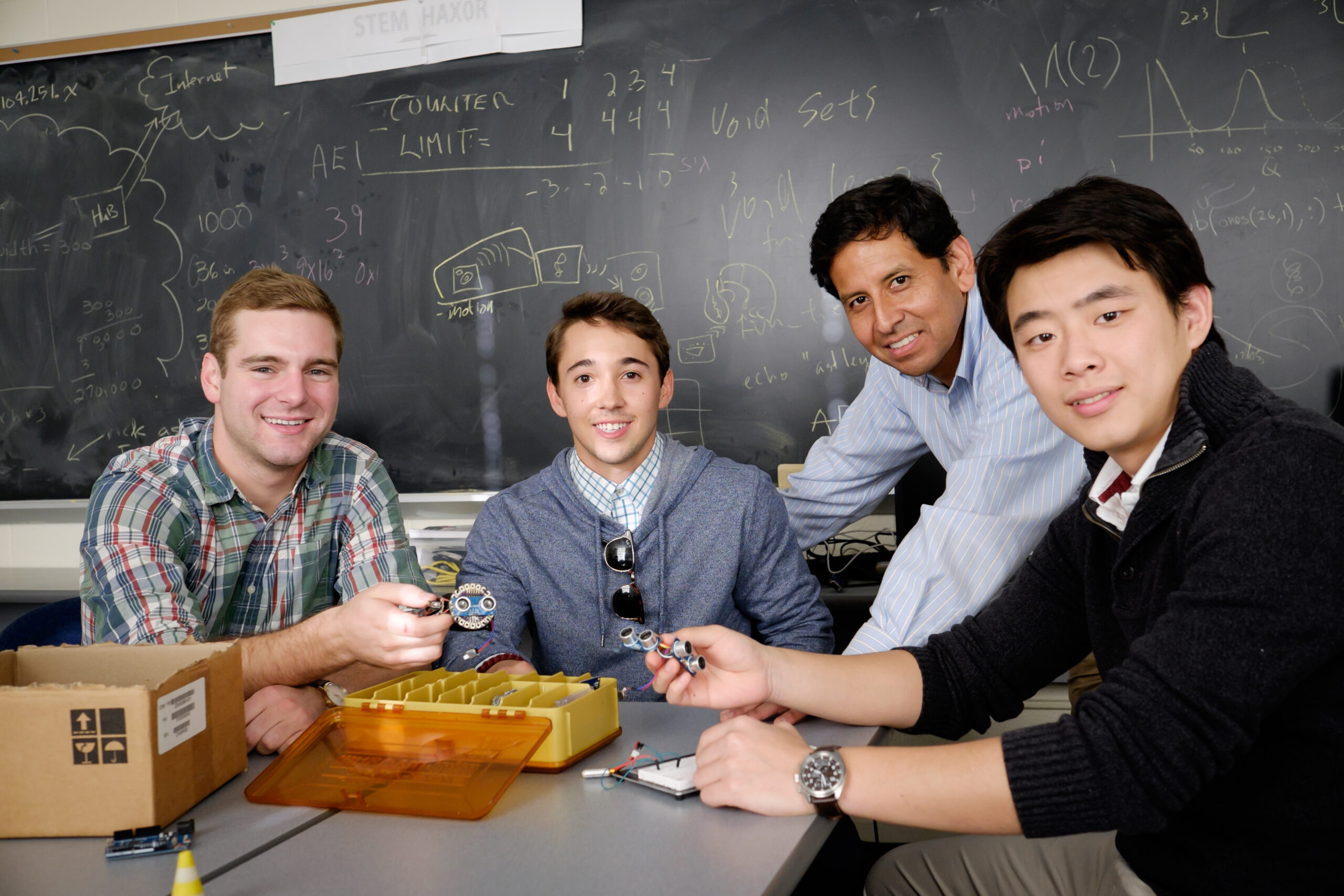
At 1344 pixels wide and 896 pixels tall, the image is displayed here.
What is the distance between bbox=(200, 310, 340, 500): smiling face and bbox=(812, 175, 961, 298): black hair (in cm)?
118

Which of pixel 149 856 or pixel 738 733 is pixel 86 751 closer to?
pixel 149 856

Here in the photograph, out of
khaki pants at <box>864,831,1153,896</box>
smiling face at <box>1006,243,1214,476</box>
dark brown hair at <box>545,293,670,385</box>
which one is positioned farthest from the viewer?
dark brown hair at <box>545,293,670,385</box>

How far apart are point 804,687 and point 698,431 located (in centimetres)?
200

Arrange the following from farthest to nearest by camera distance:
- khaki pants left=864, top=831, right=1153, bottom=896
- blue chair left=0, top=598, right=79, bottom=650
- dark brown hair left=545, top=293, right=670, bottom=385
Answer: dark brown hair left=545, top=293, right=670, bottom=385
blue chair left=0, top=598, right=79, bottom=650
khaki pants left=864, top=831, right=1153, bottom=896

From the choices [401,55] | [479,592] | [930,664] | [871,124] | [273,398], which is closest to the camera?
[479,592]

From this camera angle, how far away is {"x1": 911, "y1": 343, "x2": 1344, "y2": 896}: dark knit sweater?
3.09 ft

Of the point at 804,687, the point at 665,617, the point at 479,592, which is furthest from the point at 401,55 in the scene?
the point at 804,687

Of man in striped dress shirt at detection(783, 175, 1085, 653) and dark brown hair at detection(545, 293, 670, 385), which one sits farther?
dark brown hair at detection(545, 293, 670, 385)

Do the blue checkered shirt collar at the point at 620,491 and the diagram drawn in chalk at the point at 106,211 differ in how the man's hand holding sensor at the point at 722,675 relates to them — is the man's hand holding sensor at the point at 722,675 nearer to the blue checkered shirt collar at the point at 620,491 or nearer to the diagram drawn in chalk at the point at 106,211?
the blue checkered shirt collar at the point at 620,491

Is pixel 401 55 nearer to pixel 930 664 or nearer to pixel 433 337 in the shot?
pixel 433 337

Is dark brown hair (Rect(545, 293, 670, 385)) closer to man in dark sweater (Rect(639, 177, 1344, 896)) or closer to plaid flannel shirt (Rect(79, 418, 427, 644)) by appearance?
plaid flannel shirt (Rect(79, 418, 427, 644))

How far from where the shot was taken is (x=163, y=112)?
365 cm

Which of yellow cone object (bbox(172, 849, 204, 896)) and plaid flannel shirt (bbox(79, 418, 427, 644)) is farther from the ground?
plaid flannel shirt (bbox(79, 418, 427, 644))

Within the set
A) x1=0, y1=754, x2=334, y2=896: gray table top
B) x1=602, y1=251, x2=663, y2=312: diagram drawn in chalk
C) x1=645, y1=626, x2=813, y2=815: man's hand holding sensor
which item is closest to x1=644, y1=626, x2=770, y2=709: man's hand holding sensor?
x1=645, y1=626, x2=813, y2=815: man's hand holding sensor
